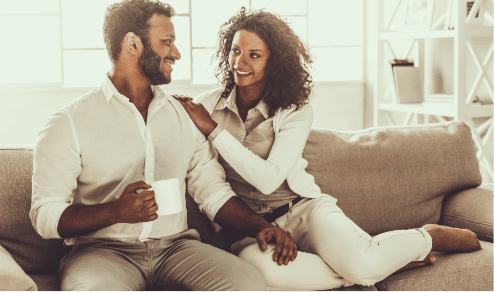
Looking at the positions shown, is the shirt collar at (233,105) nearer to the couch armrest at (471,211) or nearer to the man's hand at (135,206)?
the man's hand at (135,206)

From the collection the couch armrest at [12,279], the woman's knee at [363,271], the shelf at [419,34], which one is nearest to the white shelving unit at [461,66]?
the shelf at [419,34]

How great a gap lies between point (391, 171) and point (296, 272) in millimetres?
684

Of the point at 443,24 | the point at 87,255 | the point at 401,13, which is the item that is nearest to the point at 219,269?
the point at 87,255

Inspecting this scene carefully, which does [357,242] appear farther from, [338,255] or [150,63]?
[150,63]

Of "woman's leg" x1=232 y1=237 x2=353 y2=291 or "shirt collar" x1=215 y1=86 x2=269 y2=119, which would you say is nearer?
"woman's leg" x1=232 y1=237 x2=353 y2=291

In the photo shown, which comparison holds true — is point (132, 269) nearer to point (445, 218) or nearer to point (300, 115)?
point (300, 115)

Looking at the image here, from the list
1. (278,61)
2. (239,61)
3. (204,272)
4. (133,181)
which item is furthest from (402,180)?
(133,181)

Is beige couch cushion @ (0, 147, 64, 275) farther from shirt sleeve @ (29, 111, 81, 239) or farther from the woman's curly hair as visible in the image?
the woman's curly hair

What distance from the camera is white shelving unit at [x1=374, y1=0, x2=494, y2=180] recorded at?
3.06 metres

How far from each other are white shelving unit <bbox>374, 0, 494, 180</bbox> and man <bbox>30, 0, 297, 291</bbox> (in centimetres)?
188

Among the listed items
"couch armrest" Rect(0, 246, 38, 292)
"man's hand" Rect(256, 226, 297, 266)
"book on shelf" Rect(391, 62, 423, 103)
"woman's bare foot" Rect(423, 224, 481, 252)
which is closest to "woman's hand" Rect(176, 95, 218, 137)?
"man's hand" Rect(256, 226, 297, 266)

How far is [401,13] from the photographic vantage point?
423 centimetres

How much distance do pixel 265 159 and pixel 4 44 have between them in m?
3.21

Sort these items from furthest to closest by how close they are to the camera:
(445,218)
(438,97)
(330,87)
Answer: (330,87), (438,97), (445,218)
